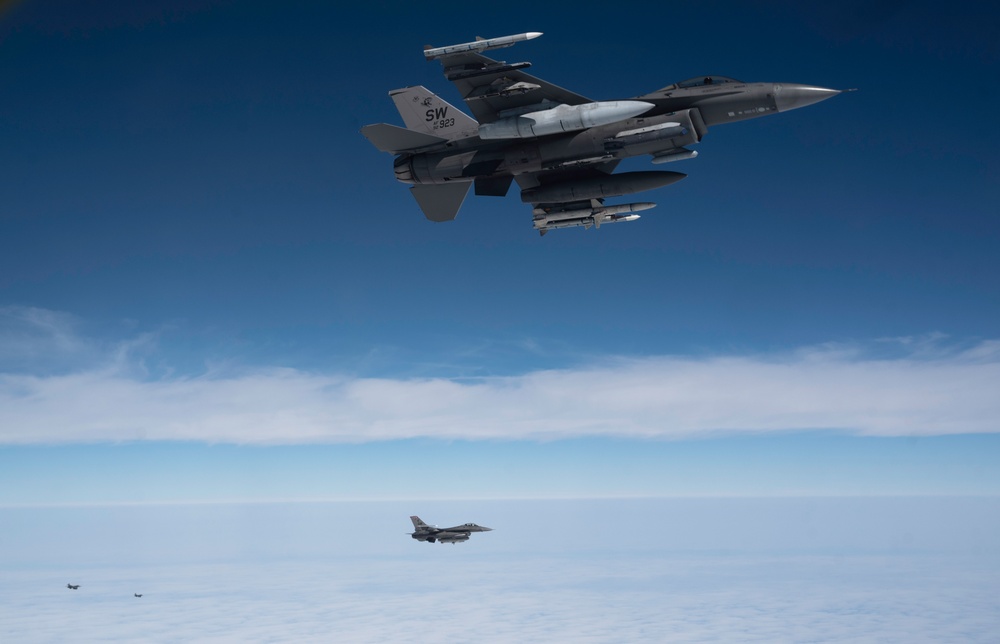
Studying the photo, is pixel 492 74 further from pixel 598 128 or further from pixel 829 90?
pixel 829 90

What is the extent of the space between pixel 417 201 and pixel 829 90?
21.5 m

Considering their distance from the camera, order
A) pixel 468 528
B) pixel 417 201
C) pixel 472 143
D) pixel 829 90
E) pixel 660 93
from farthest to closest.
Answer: pixel 468 528 < pixel 417 201 < pixel 472 143 < pixel 660 93 < pixel 829 90

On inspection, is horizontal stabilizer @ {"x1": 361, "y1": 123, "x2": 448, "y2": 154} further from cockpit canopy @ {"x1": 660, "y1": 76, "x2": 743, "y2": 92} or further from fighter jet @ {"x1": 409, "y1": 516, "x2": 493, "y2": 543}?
fighter jet @ {"x1": 409, "y1": 516, "x2": 493, "y2": 543}

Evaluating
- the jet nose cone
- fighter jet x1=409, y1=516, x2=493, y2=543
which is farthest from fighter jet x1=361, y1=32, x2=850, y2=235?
fighter jet x1=409, y1=516, x2=493, y2=543

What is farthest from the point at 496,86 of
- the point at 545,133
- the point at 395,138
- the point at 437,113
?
the point at 395,138

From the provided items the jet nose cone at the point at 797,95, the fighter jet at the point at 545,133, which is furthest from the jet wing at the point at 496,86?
the jet nose cone at the point at 797,95

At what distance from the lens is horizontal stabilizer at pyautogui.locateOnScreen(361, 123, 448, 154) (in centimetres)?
3650

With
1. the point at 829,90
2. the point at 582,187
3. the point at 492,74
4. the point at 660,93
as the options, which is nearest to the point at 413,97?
the point at 492,74

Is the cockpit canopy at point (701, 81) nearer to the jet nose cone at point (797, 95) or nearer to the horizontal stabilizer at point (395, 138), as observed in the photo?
the jet nose cone at point (797, 95)

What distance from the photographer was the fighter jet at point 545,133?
3228 centimetres

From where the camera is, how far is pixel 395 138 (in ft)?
121

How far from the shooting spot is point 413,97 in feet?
127

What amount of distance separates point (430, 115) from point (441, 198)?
466 cm

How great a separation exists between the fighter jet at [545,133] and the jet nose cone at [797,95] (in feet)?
0.15
